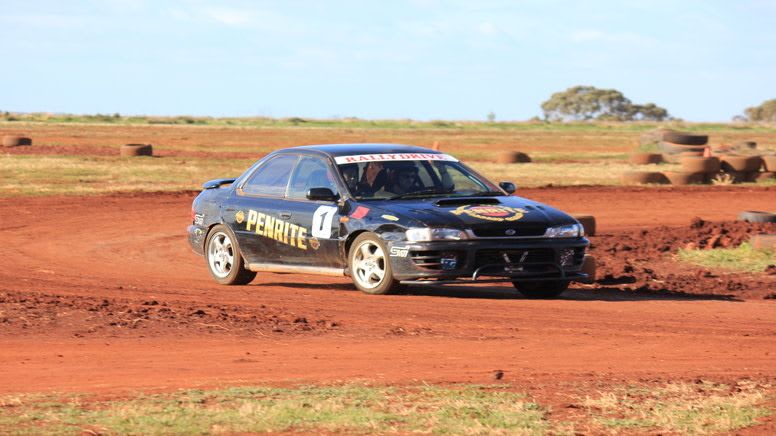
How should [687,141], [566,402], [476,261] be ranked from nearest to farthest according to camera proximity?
[566,402], [476,261], [687,141]

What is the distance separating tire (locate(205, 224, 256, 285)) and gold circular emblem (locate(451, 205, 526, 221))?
2632 millimetres

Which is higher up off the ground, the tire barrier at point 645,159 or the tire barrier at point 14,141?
the tire barrier at point 645,159

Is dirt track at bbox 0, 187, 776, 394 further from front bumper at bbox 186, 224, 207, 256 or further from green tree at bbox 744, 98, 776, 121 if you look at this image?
green tree at bbox 744, 98, 776, 121

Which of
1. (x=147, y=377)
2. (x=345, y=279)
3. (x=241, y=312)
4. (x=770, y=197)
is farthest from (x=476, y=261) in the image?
(x=770, y=197)

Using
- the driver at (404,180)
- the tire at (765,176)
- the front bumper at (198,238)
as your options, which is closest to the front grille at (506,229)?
the driver at (404,180)

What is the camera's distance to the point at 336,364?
27.2 ft

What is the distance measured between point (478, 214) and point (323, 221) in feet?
5.00

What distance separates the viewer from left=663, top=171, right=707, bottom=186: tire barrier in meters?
29.2

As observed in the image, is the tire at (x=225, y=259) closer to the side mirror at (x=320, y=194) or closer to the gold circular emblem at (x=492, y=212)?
the side mirror at (x=320, y=194)

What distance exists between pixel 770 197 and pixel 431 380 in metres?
20.5

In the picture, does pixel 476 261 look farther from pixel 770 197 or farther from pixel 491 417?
pixel 770 197

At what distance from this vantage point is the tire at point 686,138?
37875 millimetres

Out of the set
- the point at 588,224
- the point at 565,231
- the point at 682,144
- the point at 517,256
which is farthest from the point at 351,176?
the point at 682,144

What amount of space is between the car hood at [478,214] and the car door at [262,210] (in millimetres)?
1245
